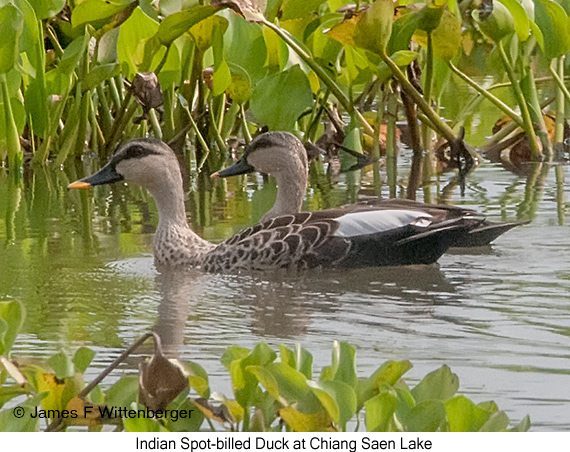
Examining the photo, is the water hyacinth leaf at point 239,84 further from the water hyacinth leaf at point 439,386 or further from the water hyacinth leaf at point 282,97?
the water hyacinth leaf at point 439,386

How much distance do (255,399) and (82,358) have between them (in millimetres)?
490

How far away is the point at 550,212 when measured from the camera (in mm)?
8344

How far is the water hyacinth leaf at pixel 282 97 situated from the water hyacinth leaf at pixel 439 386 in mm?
5719

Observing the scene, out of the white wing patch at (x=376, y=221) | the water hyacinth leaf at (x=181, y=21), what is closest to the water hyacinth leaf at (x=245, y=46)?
the water hyacinth leaf at (x=181, y=21)

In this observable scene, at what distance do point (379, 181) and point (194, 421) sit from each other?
22.3ft

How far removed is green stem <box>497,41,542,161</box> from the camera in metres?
9.35

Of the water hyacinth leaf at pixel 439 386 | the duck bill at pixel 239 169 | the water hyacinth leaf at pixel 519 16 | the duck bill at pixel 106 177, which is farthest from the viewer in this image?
the water hyacinth leaf at pixel 519 16

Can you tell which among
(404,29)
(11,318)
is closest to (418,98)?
(404,29)

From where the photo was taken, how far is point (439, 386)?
333 cm

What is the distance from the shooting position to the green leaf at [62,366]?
135 inches

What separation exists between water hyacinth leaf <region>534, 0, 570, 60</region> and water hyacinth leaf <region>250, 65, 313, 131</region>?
154 centimetres

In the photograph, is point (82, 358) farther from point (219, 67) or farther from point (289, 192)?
point (219, 67)

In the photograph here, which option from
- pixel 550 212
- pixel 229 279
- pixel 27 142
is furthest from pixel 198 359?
pixel 27 142

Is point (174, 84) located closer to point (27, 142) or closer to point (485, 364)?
point (27, 142)
